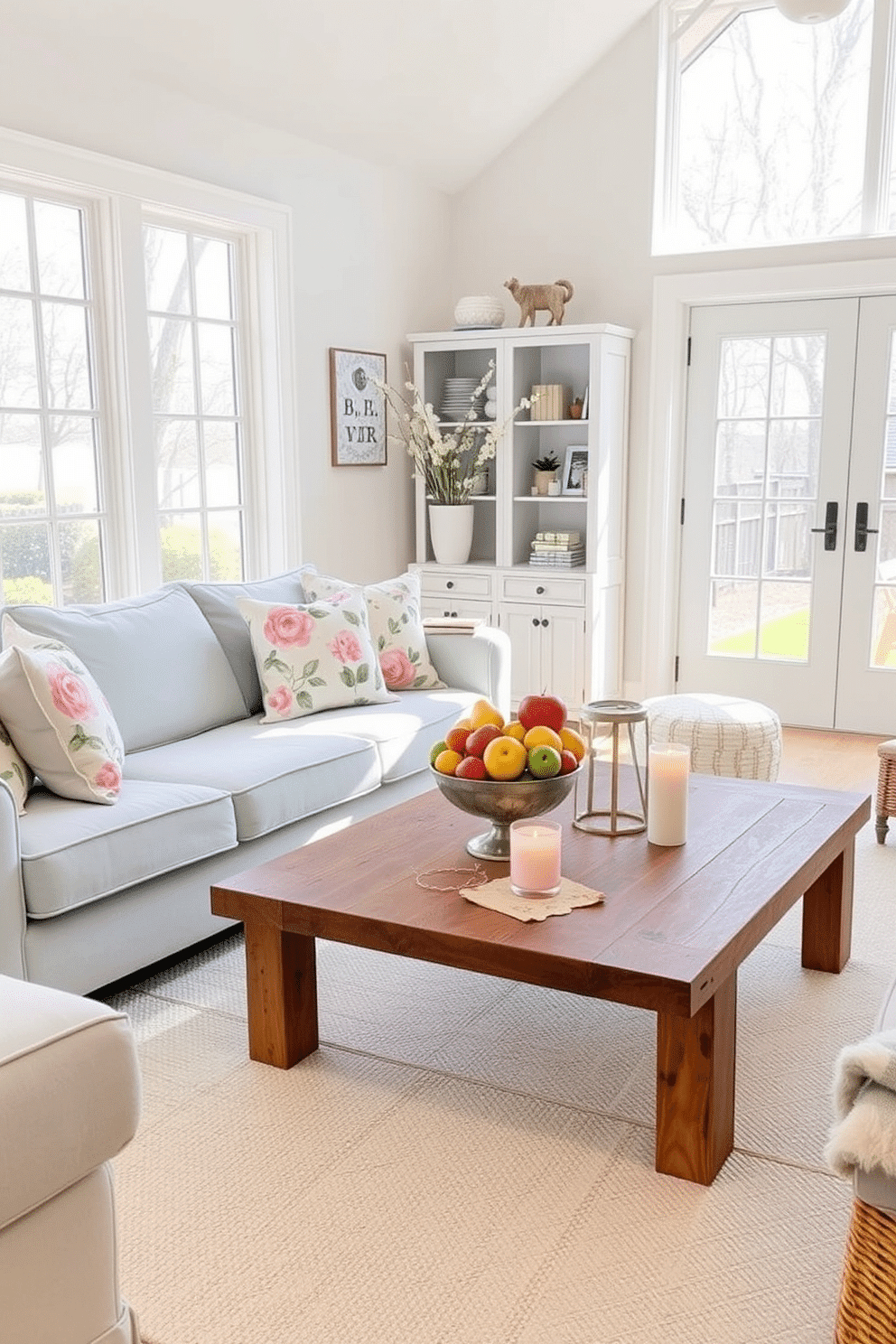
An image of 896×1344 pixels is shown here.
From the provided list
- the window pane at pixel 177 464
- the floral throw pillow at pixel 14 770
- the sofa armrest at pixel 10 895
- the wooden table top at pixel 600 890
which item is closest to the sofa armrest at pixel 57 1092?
the wooden table top at pixel 600 890

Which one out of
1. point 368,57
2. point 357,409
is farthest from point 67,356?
point 368,57

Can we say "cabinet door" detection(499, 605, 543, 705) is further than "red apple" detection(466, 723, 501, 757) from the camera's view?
Yes

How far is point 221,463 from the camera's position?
4.78m

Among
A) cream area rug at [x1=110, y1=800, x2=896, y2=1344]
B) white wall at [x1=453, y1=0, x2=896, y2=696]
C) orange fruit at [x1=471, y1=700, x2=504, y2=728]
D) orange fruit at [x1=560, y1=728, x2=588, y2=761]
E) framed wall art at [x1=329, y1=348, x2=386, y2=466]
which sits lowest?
cream area rug at [x1=110, y1=800, x2=896, y2=1344]

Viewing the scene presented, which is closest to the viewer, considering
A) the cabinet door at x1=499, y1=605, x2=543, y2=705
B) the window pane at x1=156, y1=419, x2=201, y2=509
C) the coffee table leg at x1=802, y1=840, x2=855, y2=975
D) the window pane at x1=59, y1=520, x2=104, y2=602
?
the coffee table leg at x1=802, y1=840, x2=855, y2=975

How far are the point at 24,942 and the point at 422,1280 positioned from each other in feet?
3.67

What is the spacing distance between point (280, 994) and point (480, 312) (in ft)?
12.8

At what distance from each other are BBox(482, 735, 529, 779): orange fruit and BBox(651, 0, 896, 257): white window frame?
12.0 feet

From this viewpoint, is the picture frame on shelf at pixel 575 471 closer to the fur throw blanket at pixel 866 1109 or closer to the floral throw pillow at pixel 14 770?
the floral throw pillow at pixel 14 770

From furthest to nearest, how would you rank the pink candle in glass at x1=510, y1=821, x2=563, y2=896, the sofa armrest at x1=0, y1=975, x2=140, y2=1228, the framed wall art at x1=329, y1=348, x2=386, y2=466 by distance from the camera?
the framed wall art at x1=329, y1=348, x2=386, y2=466 → the pink candle in glass at x1=510, y1=821, x2=563, y2=896 → the sofa armrest at x1=0, y1=975, x2=140, y2=1228

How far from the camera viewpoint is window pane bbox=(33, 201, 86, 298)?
3.90 metres

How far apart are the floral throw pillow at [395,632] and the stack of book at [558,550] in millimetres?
1435

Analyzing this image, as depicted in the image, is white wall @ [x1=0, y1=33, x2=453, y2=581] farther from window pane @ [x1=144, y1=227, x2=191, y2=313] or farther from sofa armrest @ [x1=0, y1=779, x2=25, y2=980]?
sofa armrest @ [x1=0, y1=779, x2=25, y2=980]

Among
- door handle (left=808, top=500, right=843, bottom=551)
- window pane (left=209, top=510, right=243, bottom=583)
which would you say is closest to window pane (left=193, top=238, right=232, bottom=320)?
window pane (left=209, top=510, right=243, bottom=583)
